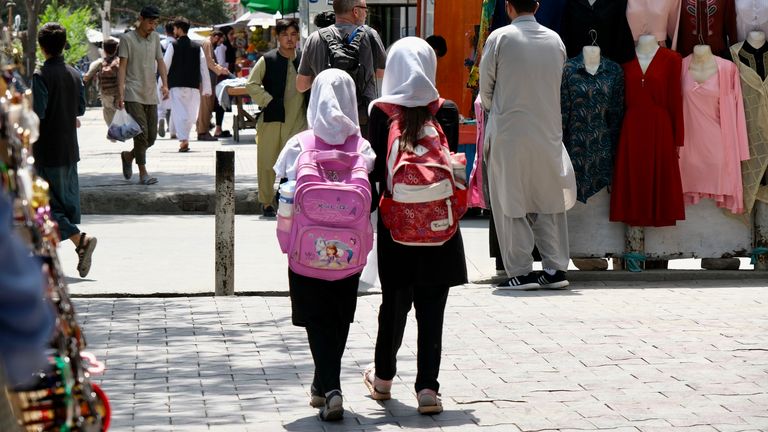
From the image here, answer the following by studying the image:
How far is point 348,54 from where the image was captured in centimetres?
1041

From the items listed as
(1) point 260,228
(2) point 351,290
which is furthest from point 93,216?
(2) point 351,290

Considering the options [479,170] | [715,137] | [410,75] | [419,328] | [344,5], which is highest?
[344,5]

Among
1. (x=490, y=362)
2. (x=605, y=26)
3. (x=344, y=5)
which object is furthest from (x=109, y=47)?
(x=490, y=362)

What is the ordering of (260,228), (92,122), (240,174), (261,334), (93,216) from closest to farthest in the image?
(261,334) → (260,228) → (93,216) → (240,174) → (92,122)

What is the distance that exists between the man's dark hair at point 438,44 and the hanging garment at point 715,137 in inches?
146

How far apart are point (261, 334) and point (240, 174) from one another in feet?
30.7

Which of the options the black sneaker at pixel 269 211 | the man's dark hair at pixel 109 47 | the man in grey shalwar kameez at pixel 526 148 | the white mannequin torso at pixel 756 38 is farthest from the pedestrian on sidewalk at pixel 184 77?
the white mannequin torso at pixel 756 38

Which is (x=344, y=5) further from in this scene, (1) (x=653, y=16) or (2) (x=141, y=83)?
(2) (x=141, y=83)

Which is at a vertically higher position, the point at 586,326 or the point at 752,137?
the point at 752,137

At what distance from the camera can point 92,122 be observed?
104ft

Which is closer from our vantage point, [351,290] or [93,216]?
[351,290]

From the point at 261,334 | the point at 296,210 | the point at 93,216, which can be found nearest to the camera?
the point at 296,210

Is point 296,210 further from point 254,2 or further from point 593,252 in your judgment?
point 254,2

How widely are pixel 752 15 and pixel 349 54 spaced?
2.84 metres
